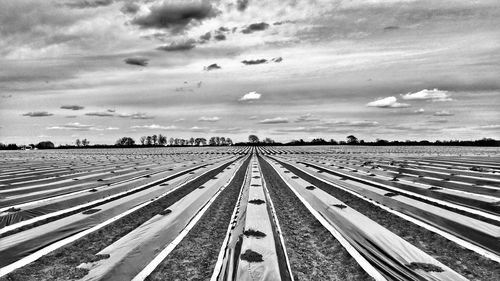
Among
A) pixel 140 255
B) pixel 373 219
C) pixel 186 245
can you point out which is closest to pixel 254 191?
pixel 373 219

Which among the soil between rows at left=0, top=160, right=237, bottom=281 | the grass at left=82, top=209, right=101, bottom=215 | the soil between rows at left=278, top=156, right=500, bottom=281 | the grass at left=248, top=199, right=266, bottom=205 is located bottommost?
the soil between rows at left=0, top=160, right=237, bottom=281

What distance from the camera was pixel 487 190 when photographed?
1156cm

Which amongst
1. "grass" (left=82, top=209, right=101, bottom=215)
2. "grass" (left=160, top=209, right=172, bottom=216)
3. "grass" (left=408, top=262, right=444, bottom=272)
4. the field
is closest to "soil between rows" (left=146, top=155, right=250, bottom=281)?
the field

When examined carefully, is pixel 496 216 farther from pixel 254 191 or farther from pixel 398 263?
pixel 254 191

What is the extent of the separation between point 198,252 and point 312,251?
2.06 meters

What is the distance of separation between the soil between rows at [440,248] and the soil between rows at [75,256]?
227 inches

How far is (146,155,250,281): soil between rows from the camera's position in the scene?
14.6 feet

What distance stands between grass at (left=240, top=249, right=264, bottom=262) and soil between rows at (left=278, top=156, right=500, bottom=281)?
9.82 feet

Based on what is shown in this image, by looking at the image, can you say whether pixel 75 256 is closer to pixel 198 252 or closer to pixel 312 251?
pixel 198 252

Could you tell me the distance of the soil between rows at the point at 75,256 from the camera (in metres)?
4.46

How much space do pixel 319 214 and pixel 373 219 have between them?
54.2 inches

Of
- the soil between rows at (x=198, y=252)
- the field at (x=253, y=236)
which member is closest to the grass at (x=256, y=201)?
the field at (x=253, y=236)

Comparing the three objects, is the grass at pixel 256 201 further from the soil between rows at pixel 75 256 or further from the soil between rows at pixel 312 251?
the soil between rows at pixel 75 256

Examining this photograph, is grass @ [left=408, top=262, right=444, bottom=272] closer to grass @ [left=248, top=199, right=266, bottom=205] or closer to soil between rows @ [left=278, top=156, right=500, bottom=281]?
soil between rows @ [left=278, top=156, right=500, bottom=281]
